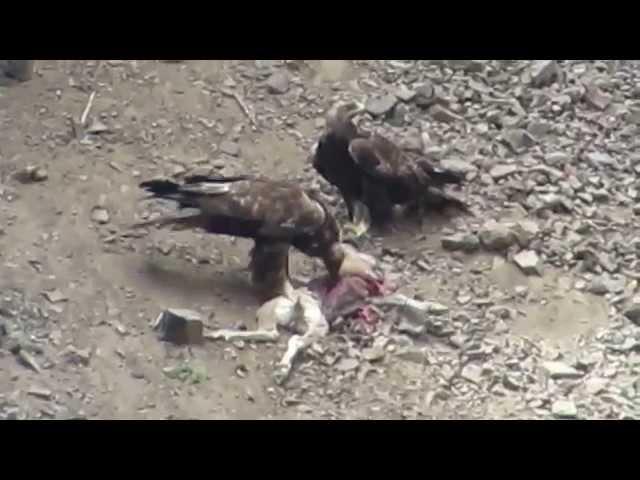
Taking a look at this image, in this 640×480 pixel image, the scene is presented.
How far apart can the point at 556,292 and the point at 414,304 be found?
0.42m

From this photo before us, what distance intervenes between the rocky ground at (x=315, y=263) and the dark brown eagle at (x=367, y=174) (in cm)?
9

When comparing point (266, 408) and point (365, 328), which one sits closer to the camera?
point (266, 408)

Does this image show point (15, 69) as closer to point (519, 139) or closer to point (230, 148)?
point (230, 148)

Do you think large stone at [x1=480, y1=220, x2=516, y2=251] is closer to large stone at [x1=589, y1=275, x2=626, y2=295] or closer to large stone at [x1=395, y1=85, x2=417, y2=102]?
large stone at [x1=589, y1=275, x2=626, y2=295]

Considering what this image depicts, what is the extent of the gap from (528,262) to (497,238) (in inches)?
4.5

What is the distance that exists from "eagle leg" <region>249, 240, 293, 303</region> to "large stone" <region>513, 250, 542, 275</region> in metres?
0.64

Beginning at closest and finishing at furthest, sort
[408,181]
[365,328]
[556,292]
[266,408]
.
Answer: [266,408] < [365,328] < [556,292] < [408,181]

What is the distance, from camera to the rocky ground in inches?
120

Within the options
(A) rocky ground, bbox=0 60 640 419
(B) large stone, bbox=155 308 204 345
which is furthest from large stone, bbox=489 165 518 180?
(B) large stone, bbox=155 308 204 345

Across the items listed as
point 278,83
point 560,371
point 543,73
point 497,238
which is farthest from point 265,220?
point 543,73

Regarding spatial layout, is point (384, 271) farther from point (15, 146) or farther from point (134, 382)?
point (15, 146)

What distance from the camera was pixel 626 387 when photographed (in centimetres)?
315

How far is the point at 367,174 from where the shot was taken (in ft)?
12.3

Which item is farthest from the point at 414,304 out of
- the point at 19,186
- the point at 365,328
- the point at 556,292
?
the point at 19,186
